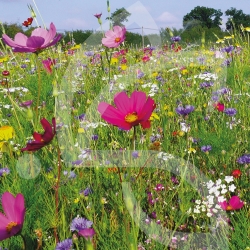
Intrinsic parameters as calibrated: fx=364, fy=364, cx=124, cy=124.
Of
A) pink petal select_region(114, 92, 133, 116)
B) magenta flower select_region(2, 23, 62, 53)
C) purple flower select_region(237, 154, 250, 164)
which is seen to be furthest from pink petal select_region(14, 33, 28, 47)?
purple flower select_region(237, 154, 250, 164)

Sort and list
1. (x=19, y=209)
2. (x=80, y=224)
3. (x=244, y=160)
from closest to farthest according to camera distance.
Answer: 1. (x=19, y=209)
2. (x=80, y=224)
3. (x=244, y=160)

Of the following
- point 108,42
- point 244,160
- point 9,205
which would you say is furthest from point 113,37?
point 9,205

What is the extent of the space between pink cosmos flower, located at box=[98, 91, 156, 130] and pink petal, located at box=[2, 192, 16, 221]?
0.71ft

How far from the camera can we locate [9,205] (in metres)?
0.65

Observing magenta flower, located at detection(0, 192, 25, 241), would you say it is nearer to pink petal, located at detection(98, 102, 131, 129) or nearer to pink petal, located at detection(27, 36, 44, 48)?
pink petal, located at detection(98, 102, 131, 129)

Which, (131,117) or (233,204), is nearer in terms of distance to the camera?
(131,117)

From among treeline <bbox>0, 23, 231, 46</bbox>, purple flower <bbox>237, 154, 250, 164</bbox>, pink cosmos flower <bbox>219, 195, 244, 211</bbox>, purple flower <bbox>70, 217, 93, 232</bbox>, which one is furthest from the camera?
treeline <bbox>0, 23, 231, 46</bbox>

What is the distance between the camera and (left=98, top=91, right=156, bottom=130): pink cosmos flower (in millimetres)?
652

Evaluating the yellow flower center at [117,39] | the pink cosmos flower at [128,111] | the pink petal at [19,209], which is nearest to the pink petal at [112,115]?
the pink cosmos flower at [128,111]

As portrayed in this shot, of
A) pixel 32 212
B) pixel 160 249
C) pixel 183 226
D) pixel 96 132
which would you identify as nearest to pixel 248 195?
pixel 183 226

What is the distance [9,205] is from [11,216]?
2 cm

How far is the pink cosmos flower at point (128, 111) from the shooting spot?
652mm

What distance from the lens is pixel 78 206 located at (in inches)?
42.1

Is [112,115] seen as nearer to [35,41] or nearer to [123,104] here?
[123,104]
